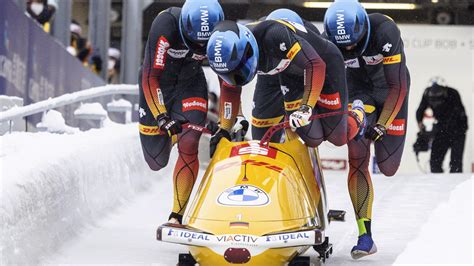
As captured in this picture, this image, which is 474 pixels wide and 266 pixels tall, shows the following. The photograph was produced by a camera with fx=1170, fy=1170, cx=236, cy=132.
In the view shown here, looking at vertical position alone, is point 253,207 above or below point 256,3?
below

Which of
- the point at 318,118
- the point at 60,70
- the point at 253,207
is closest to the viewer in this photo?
the point at 253,207

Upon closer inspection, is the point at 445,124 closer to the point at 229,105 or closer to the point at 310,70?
the point at 229,105

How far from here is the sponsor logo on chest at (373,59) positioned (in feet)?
22.2

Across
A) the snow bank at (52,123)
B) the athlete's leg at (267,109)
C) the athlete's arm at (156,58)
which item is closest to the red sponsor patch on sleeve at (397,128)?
the athlete's leg at (267,109)

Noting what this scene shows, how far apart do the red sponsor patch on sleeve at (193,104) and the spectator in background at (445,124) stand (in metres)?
7.07

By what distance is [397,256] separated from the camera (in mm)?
6438

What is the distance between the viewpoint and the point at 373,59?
268 inches

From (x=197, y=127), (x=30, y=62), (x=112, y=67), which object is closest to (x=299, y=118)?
(x=197, y=127)

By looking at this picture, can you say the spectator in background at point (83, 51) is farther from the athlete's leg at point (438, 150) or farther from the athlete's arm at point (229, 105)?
the athlete's arm at point (229, 105)

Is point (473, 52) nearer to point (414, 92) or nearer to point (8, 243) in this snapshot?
point (414, 92)

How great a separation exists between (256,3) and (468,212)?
1000 centimetres

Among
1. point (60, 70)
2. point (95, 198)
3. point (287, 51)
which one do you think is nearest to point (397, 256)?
point (287, 51)

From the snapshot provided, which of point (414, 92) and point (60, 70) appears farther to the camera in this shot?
point (414, 92)

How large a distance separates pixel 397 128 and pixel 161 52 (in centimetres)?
147
